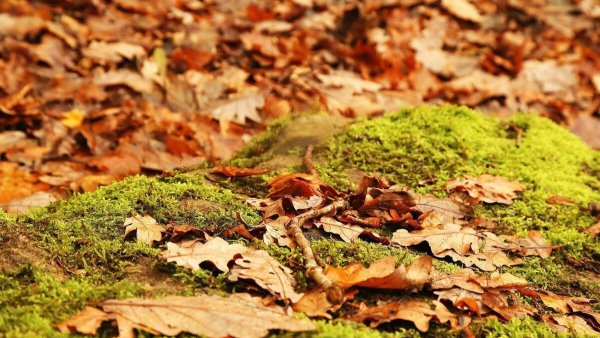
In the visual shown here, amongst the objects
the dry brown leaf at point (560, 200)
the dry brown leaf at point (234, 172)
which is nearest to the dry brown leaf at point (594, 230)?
the dry brown leaf at point (560, 200)

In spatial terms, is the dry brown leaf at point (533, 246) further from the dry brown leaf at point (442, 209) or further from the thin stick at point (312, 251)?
the thin stick at point (312, 251)

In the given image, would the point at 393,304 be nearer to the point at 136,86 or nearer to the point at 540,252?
the point at 540,252

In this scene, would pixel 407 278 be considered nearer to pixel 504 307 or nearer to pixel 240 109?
pixel 504 307

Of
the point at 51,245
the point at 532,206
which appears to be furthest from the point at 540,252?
the point at 51,245

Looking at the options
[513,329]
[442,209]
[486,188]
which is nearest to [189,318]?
[513,329]

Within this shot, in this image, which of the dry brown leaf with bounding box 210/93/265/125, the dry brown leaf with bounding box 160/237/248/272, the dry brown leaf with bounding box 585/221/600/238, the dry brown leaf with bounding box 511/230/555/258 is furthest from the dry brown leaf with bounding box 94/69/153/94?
the dry brown leaf with bounding box 585/221/600/238

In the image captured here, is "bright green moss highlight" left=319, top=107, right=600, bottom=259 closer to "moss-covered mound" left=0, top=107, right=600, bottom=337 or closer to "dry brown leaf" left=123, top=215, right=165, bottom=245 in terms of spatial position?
"moss-covered mound" left=0, top=107, right=600, bottom=337
